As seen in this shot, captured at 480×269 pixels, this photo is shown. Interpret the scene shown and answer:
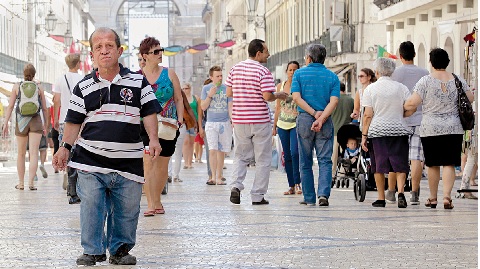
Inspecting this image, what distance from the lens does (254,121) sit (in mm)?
13992

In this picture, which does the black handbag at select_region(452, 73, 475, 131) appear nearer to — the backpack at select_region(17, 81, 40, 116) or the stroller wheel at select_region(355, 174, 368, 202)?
the stroller wheel at select_region(355, 174, 368, 202)

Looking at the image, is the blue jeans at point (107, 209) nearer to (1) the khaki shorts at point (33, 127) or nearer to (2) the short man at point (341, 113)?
(1) the khaki shorts at point (33, 127)

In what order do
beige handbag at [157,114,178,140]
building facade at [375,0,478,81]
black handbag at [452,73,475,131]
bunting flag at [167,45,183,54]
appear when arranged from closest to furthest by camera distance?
beige handbag at [157,114,178,140] < black handbag at [452,73,475,131] < building facade at [375,0,478,81] < bunting flag at [167,45,183,54]

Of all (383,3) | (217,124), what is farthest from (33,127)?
(383,3)

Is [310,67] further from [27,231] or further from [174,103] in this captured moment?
[27,231]

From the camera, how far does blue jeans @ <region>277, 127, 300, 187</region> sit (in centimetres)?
1557

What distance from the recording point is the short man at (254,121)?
13953mm

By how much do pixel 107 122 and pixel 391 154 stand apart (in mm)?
5730

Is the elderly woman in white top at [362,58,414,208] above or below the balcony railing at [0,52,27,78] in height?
below

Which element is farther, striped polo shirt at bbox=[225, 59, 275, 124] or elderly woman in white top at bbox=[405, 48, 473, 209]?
striped polo shirt at bbox=[225, 59, 275, 124]

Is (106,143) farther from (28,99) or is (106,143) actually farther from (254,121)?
(28,99)

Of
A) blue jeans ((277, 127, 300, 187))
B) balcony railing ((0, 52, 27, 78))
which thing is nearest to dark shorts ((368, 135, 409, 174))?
blue jeans ((277, 127, 300, 187))

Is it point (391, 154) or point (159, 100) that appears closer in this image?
point (159, 100)

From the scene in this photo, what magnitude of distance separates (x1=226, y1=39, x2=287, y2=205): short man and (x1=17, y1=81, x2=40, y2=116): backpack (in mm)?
4085
